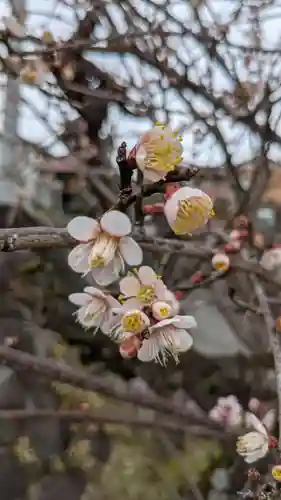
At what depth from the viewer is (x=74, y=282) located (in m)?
2.49

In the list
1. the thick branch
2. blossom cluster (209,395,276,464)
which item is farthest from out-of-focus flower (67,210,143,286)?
the thick branch

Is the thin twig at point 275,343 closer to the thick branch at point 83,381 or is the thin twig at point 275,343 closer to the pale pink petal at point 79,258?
the pale pink petal at point 79,258

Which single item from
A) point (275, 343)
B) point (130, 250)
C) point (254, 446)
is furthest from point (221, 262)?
point (130, 250)

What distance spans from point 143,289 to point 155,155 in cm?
27

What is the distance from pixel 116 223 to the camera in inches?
29.4

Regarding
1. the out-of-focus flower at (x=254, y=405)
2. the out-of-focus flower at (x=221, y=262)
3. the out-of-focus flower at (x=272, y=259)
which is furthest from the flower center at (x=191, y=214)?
the out-of-focus flower at (x=254, y=405)

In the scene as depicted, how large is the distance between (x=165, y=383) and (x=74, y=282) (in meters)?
0.54

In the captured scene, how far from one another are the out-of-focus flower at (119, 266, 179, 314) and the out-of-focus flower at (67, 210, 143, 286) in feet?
0.25

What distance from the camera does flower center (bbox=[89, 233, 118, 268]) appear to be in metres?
0.79

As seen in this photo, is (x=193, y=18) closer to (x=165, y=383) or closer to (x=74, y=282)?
(x=74, y=282)

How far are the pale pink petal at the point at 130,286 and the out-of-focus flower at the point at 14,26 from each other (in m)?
1.17

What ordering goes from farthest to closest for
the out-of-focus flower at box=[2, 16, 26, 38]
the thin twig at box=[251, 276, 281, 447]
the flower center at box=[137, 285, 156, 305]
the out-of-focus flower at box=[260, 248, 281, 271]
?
the out-of-focus flower at box=[2, 16, 26, 38]
the out-of-focus flower at box=[260, 248, 281, 271]
the thin twig at box=[251, 276, 281, 447]
the flower center at box=[137, 285, 156, 305]

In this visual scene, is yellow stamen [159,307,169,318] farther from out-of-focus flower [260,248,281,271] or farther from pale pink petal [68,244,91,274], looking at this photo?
out-of-focus flower [260,248,281,271]

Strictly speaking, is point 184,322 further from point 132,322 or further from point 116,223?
point 116,223
